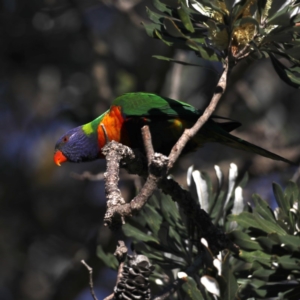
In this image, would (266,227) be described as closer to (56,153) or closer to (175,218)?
(175,218)

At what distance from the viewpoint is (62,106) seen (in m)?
4.79

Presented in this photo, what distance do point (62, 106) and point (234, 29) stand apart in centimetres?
330

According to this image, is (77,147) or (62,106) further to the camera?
(62,106)

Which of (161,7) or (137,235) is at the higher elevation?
(161,7)

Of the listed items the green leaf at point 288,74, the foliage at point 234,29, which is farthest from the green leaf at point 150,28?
the green leaf at point 288,74

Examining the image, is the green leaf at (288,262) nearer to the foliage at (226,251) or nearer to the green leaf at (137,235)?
the foliage at (226,251)

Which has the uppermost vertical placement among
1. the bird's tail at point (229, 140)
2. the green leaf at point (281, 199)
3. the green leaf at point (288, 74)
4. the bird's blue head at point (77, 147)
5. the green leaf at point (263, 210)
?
the green leaf at point (288, 74)

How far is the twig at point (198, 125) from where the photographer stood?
149cm

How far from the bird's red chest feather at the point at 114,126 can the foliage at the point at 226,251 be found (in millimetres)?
601

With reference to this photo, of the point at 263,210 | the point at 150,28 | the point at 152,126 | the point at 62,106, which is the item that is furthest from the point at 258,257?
the point at 62,106

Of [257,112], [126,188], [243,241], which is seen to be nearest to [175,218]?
[243,241]

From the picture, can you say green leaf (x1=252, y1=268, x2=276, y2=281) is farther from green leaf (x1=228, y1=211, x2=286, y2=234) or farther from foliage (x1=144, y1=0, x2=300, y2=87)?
foliage (x1=144, y1=0, x2=300, y2=87)

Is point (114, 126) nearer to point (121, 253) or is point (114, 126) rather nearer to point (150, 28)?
point (150, 28)

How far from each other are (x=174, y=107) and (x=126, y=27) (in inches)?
105
